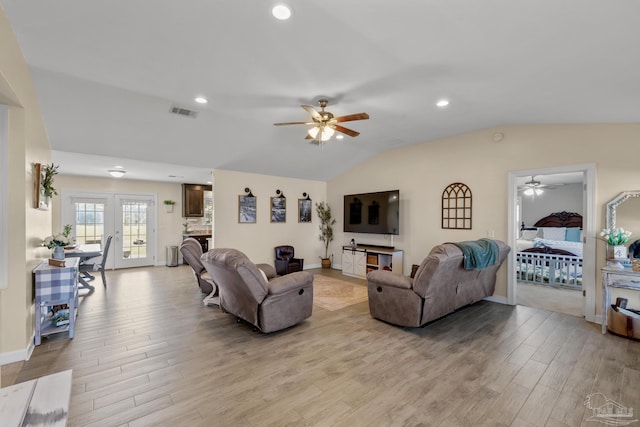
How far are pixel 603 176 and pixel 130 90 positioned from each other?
6129 mm

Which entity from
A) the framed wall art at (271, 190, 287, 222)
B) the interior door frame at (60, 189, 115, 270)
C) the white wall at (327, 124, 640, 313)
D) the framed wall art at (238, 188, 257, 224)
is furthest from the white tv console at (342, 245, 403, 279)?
the interior door frame at (60, 189, 115, 270)

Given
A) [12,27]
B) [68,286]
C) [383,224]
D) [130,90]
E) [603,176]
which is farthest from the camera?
[383,224]

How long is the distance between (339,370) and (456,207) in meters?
3.79

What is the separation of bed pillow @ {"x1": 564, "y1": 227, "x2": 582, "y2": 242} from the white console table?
4.34m

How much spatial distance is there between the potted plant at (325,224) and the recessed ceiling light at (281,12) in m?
5.80

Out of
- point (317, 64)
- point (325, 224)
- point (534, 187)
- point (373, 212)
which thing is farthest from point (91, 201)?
point (534, 187)

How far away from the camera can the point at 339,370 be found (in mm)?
2531

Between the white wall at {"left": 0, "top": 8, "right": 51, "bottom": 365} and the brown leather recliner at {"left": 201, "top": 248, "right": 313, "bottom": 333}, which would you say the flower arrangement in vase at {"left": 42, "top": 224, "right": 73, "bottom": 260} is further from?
the brown leather recliner at {"left": 201, "top": 248, "right": 313, "bottom": 333}

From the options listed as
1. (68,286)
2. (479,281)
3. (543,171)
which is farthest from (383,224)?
(68,286)

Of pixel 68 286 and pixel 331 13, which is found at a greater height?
pixel 331 13

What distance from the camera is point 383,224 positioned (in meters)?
6.08

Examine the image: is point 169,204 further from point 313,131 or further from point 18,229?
point 313,131

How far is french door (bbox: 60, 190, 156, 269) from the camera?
696 cm

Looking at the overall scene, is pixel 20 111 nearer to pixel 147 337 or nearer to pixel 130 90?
pixel 130 90
